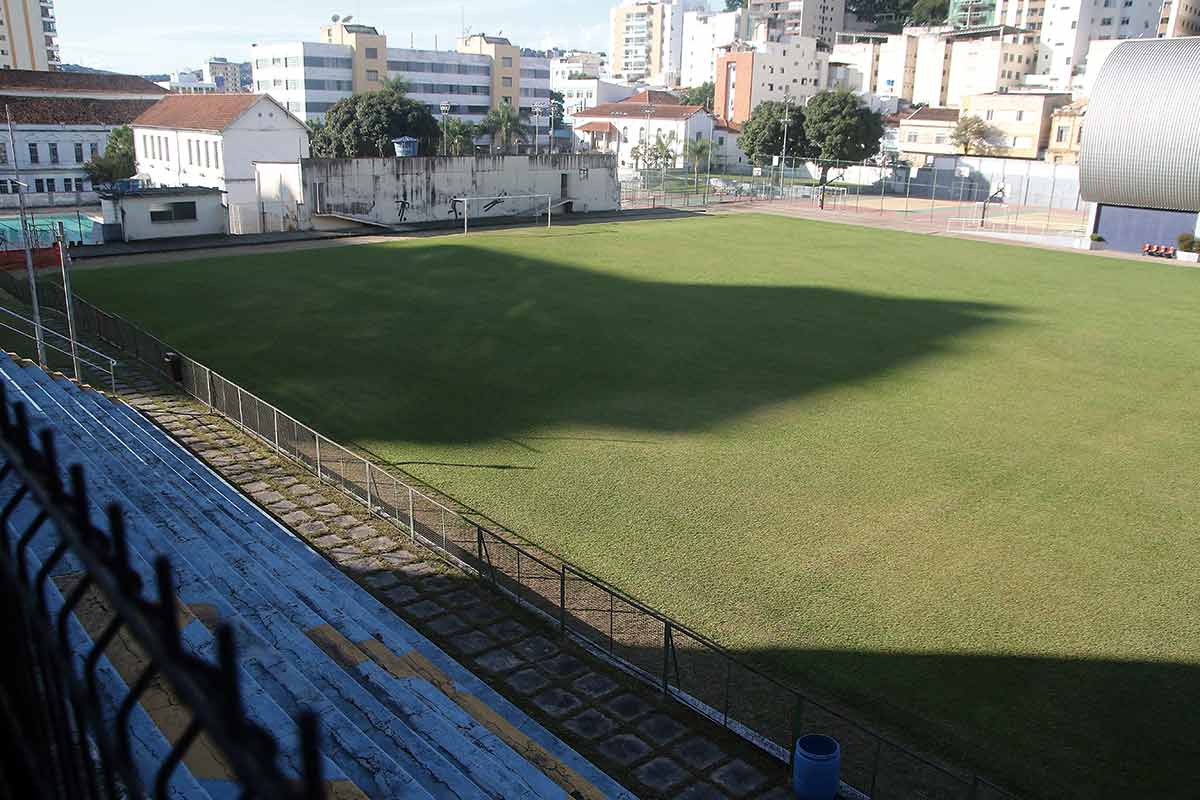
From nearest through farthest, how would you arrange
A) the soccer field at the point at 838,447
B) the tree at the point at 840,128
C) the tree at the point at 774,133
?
the soccer field at the point at 838,447 → the tree at the point at 840,128 → the tree at the point at 774,133

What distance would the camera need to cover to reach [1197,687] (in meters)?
11.9

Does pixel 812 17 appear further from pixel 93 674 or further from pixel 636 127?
pixel 93 674

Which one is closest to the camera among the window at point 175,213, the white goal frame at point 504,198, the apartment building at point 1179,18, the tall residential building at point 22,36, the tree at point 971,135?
the window at point 175,213

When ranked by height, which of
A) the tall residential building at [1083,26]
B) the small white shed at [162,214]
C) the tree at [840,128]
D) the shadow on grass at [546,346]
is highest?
the tall residential building at [1083,26]

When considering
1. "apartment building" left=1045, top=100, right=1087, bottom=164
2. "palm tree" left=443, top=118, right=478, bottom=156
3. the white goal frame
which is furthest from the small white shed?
"apartment building" left=1045, top=100, right=1087, bottom=164

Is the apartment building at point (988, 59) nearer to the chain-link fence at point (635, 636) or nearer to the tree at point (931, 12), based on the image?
the tree at point (931, 12)

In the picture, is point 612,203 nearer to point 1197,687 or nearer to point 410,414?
point 410,414

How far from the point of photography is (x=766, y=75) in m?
120

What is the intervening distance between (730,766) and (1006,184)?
74.2 metres

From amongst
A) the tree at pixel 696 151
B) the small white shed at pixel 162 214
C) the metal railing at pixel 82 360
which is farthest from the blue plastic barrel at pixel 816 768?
the tree at pixel 696 151

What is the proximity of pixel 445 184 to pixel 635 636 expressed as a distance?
149 feet

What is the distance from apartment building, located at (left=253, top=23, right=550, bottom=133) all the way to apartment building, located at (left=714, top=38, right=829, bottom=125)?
85.4 feet

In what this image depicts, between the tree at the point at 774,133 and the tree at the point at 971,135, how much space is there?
2174cm

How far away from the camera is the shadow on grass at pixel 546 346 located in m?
21.9
